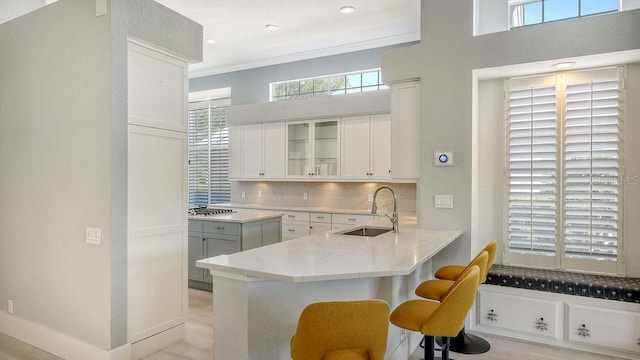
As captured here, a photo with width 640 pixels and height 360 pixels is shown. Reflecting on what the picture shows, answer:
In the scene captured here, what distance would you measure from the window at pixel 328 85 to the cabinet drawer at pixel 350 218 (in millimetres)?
1868

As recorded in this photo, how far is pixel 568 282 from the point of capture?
3.02m

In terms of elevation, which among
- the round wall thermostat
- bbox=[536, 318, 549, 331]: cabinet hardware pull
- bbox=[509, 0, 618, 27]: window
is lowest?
bbox=[536, 318, 549, 331]: cabinet hardware pull

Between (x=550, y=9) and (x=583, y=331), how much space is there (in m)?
2.83

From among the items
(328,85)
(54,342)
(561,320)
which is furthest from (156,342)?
(328,85)

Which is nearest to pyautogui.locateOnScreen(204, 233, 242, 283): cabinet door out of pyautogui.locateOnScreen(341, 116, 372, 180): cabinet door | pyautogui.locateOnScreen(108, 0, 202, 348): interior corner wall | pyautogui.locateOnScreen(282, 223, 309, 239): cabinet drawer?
pyautogui.locateOnScreen(282, 223, 309, 239): cabinet drawer

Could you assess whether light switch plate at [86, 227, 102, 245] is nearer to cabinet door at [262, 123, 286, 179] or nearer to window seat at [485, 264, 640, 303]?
window seat at [485, 264, 640, 303]

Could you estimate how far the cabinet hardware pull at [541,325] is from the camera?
122 inches

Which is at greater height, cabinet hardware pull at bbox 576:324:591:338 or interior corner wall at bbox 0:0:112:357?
interior corner wall at bbox 0:0:112:357

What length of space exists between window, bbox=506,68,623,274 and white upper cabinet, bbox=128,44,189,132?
2891mm

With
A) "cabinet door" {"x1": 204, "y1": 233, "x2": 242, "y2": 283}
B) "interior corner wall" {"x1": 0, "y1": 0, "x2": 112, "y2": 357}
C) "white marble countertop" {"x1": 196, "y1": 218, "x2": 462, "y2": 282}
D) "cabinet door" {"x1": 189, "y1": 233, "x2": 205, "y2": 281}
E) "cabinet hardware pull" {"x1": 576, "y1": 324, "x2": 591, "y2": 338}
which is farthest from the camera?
"cabinet door" {"x1": 189, "y1": 233, "x2": 205, "y2": 281}

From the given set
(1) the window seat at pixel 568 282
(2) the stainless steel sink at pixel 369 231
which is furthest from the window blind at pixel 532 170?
(2) the stainless steel sink at pixel 369 231

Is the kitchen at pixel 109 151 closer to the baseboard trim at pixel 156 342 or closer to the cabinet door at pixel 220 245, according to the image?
the baseboard trim at pixel 156 342

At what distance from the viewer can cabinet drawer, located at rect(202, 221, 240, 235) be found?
433 cm

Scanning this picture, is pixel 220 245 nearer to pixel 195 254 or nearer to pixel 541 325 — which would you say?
pixel 195 254
